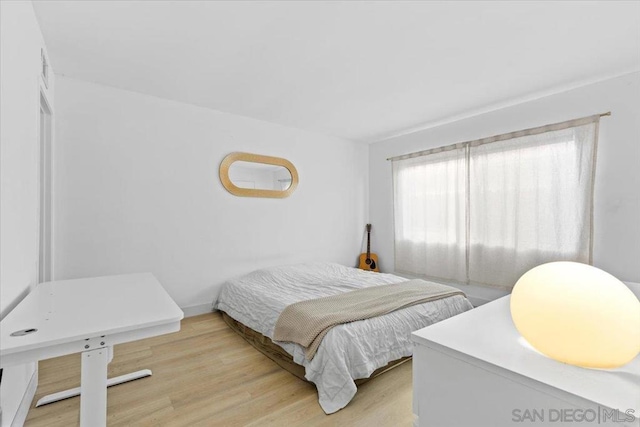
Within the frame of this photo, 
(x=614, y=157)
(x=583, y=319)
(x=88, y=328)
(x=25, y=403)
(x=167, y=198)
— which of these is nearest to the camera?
(x=583, y=319)

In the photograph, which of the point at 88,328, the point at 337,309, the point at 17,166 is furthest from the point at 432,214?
the point at 17,166

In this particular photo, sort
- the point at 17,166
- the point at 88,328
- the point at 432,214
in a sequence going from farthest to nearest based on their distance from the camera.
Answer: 1. the point at 432,214
2. the point at 17,166
3. the point at 88,328

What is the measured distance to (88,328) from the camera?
106 cm

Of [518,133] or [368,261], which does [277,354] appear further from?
[518,133]

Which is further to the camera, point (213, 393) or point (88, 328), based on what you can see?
point (213, 393)

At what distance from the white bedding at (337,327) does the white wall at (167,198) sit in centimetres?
47

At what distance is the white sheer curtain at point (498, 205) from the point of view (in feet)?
8.87

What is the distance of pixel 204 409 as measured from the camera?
5.42 ft

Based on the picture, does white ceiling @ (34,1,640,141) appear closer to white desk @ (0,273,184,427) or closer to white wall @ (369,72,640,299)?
white wall @ (369,72,640,299)

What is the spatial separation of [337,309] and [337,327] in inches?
9.4

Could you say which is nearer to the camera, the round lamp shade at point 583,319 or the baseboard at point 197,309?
the round lamp shade at point 583,319

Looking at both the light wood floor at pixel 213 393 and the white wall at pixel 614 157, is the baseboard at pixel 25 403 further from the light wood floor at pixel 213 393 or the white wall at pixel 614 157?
the white wall at pixel 614 157

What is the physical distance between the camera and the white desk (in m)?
0.96

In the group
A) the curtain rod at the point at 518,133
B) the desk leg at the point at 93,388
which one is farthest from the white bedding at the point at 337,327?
the curtain rod at the point at 518,133
